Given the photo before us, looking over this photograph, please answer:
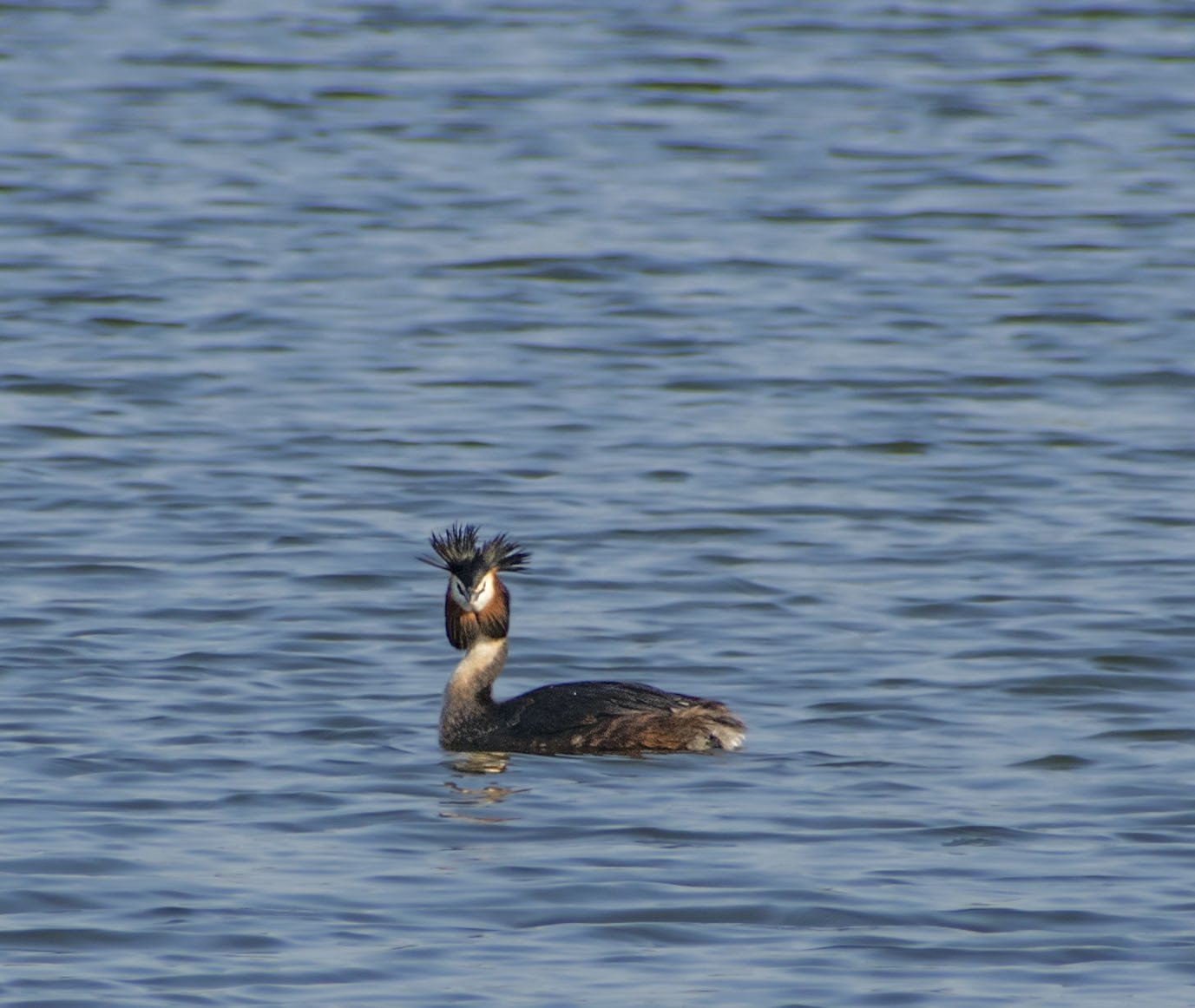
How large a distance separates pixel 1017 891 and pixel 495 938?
1.84m

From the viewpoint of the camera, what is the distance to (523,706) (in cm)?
1148

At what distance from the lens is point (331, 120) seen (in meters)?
28.5

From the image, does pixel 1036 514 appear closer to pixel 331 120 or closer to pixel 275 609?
pixel 275 609

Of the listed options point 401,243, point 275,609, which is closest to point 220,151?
point 401,243

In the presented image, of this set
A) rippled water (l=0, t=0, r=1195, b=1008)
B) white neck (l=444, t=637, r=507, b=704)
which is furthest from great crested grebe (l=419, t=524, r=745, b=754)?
rippled water (l=0, t=0, r=1195, b=1008)

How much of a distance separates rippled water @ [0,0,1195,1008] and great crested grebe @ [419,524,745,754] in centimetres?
13

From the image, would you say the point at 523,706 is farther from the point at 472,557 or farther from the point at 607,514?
the point at 607,514

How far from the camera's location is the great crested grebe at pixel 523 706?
1109cm

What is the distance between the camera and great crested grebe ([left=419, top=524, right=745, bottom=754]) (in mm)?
11086

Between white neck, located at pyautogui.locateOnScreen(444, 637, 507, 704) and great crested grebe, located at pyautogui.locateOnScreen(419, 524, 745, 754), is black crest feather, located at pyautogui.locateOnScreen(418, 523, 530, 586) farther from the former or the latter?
white neck, located at pyautogui.locateOnScreen(444, 637, 507, 704)

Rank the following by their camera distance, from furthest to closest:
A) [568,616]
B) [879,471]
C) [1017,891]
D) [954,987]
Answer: [879,471], [568,616], [1017,891], [954,987]

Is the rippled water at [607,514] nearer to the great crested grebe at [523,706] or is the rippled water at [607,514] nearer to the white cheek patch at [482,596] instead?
the great crested grebe at [523,706]

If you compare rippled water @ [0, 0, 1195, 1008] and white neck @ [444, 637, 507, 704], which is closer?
rippled water @ [0, 0, 1195, 1008]

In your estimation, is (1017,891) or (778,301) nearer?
(1017,891)
